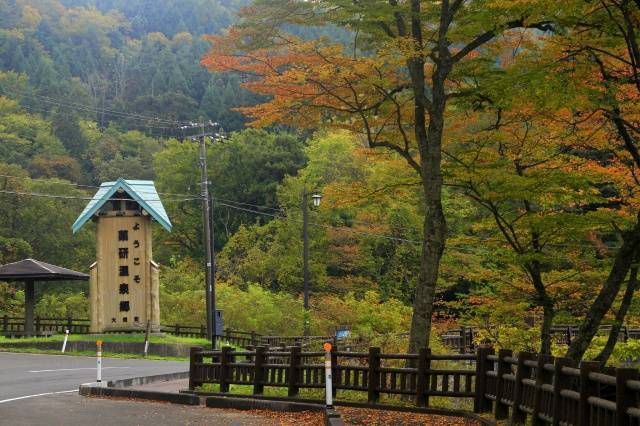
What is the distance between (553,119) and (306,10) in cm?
585

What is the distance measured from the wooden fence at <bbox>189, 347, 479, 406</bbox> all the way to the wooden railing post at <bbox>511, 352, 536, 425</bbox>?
245 centimetres

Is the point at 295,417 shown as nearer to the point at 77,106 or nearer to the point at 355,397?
the point at 355,397

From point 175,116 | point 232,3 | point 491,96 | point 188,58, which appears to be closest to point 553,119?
point 491,96

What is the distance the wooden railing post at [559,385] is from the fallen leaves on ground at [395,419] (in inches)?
144

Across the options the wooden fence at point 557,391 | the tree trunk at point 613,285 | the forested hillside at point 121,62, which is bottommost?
the wooden fence at point 557,391

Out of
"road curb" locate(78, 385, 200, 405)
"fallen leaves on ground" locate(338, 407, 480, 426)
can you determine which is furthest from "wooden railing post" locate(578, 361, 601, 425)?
"road curb" locate(78, 385, 200, 405)

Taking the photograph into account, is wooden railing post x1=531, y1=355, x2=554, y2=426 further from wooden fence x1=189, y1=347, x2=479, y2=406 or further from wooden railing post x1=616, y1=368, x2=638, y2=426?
wooden fence x1=189, y1=347, x2=479, y2=406

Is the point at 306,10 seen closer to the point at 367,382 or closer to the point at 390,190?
the point at 390,190

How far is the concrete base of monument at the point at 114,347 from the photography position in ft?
126

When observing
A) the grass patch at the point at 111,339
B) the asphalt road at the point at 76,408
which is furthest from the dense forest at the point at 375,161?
the grass patch at the point at 111,339

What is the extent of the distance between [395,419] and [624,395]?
7.63m

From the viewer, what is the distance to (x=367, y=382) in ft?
60.1

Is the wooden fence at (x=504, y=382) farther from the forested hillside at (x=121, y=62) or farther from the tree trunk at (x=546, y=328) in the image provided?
the forested hillside at (x=121, y=62)

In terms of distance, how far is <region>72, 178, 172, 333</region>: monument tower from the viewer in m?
42.3
